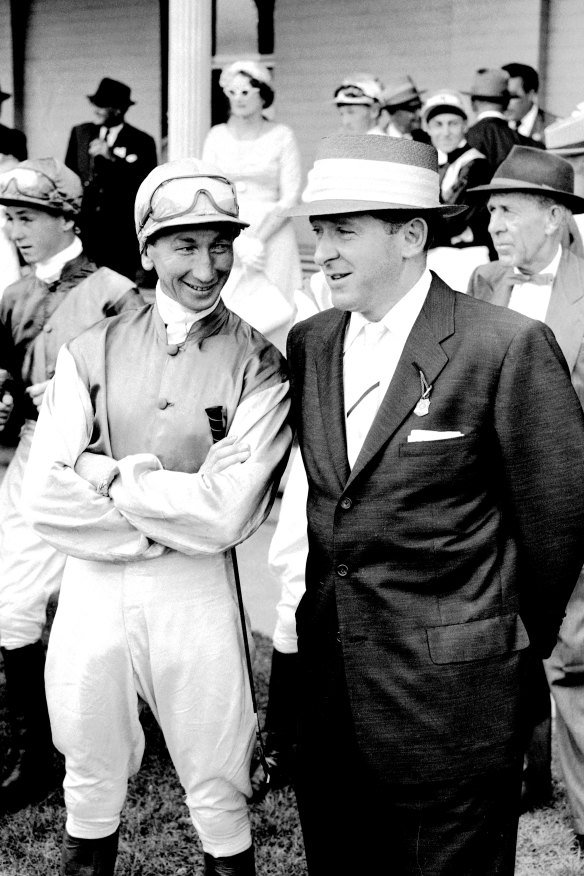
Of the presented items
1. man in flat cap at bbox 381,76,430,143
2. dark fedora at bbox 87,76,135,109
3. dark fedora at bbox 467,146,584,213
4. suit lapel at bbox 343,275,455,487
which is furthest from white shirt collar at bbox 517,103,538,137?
suit lapel at bbox 343,275,455,487

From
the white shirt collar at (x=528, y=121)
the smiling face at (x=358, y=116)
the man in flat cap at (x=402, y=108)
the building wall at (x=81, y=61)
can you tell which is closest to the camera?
the smiling face at (x=358, y=116)

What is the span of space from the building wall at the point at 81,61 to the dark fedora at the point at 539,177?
9850 millimetres

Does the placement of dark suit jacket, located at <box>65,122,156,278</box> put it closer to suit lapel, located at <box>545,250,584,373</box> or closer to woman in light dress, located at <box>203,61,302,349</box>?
woman in light dress, located at <box>203,61,302,349</box>

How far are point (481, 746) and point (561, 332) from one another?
5.01 ft

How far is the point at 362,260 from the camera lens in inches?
106

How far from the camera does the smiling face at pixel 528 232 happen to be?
3885 millimetres

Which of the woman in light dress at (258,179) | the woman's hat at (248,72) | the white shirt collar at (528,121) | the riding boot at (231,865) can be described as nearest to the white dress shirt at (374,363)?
the riding boot at (231,865)

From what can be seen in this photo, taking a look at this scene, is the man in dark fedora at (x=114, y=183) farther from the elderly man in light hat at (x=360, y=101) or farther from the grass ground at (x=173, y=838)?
the grass ground at (x=173, y=838)

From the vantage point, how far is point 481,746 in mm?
2639

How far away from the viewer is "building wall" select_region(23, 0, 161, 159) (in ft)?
43.4

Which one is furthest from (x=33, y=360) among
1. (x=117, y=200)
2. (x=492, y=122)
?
(x=117, y=200)

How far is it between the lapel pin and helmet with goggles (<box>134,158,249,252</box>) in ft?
2.33

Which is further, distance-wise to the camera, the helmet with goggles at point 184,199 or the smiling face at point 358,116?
the smiling face at point 358,116

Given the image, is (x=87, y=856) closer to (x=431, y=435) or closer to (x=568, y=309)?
(x=431, y=435)
